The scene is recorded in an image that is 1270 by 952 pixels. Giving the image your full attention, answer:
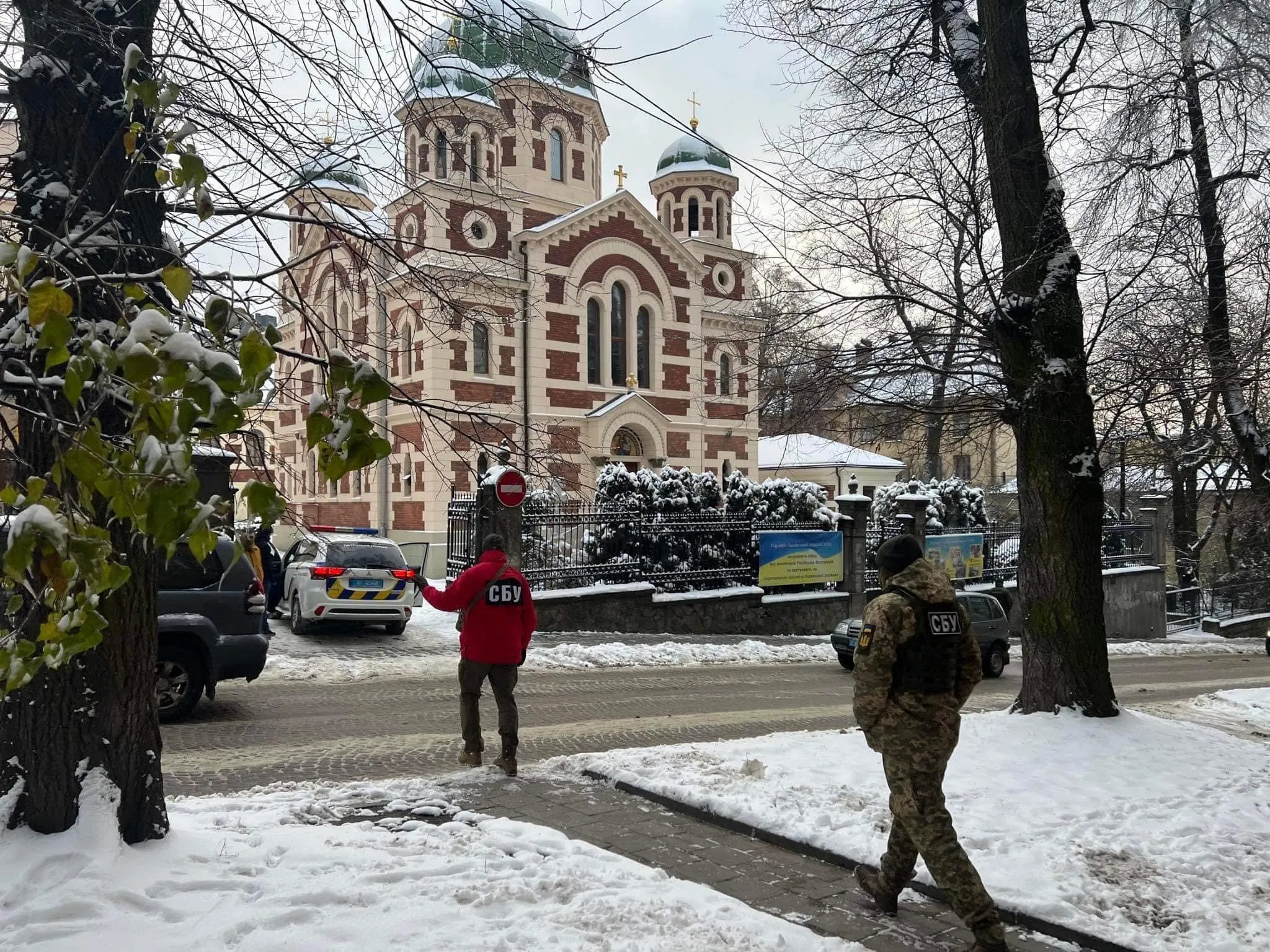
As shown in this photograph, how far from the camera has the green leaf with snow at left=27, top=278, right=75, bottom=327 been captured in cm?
201

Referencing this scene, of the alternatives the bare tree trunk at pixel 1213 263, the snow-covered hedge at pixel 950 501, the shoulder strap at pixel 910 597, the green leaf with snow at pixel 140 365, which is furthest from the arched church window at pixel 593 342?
the green leaf with snow at pixel 140 365

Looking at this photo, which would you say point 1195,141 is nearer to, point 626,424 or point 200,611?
point 200,611

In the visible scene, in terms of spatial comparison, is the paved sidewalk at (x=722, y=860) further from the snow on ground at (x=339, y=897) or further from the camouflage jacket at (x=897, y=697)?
the camouflage jacket at (x=897, y=697)

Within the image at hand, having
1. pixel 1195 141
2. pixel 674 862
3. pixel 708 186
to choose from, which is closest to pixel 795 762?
pixel 674 862

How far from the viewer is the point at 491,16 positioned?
564 cm

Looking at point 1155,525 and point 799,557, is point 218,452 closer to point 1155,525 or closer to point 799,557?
point 799,557

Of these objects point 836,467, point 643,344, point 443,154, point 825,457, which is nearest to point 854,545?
point 443,154

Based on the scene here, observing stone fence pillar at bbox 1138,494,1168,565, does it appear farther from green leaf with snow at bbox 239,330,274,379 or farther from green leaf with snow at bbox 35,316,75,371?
green leaf with snow at bbox 35,316,75,371

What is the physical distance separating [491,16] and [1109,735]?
289 inches

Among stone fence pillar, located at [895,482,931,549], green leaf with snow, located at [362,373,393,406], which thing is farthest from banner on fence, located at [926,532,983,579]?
green leaf with snow, located at [362,373,393,406]

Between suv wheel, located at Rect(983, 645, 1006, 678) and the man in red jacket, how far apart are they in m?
11.2

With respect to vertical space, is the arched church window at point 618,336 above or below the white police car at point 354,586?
above

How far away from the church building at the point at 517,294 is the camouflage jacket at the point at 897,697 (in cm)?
249

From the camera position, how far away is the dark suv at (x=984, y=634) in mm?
16312
